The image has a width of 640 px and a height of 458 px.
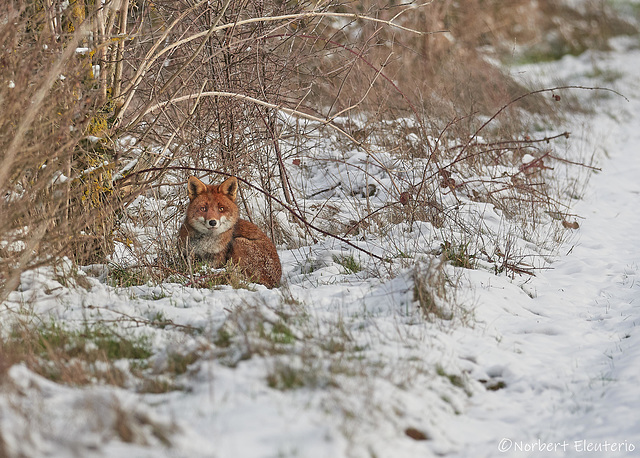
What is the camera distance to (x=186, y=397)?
12.4 feet

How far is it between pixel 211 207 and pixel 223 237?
15.6 inches

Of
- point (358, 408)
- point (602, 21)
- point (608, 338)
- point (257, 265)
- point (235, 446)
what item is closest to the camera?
point (235, 446)

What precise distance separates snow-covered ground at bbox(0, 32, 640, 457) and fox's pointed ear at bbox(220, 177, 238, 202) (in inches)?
47.3

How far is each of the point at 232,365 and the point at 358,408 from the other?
90 centimetres

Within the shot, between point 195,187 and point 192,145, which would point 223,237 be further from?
point 192,145

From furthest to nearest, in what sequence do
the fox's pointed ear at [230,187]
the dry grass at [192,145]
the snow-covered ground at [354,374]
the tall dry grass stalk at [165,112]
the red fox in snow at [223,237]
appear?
1. the fox's pointed ear at [230,187]
2. the red fox in snow at [223,237]
3. the tall dry grass stalk at [165,112]
4. the dry grass at [192,145]
5. the snow-covered ground at [354,374]

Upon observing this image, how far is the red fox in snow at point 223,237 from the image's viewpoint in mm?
6691

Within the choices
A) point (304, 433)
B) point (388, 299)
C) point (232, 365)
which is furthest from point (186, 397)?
point (388, 299)

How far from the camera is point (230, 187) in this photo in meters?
6.97

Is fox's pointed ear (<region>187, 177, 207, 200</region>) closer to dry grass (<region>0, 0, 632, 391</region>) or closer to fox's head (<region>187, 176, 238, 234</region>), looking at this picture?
fox's head (<region>187, 176, 238, 234</region>)

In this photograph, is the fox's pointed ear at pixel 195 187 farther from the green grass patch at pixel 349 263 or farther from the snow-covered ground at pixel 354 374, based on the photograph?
the green grass patch at pixel 349 263

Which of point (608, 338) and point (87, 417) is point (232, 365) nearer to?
point (87, 417)

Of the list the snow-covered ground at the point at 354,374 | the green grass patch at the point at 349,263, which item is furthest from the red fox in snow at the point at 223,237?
the green grass patch at the point at 349,263

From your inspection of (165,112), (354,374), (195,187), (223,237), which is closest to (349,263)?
(223,237)
